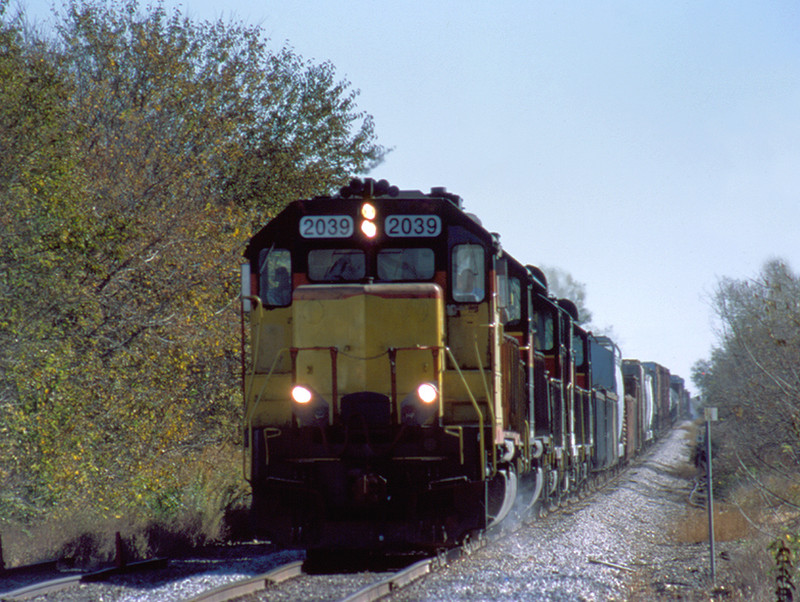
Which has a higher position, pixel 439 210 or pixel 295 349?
pixel 439 210

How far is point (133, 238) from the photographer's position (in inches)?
652

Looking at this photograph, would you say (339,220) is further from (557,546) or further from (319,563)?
(557,546)

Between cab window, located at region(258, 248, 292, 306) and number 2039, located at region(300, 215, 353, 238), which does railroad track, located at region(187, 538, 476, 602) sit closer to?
cab window, located at region(258, 248, 292, 306)

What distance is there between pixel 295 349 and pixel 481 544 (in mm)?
3512

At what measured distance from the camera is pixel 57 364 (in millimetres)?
13789

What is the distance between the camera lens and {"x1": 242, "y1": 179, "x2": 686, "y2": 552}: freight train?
31.1 feet

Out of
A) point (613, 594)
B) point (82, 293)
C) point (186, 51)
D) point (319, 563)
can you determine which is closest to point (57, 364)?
point (82, 293)

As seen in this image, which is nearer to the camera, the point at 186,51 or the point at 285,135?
the point at 186,51

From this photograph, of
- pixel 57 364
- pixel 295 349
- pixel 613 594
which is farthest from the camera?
pixel 57 364

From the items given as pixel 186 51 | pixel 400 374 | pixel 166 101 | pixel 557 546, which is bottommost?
pixel 557 546

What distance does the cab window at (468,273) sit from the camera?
10.1 metres

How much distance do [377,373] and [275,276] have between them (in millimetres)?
1545

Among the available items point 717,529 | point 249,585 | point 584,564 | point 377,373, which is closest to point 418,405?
point 377,373

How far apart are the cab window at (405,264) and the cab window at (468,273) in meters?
0.26
